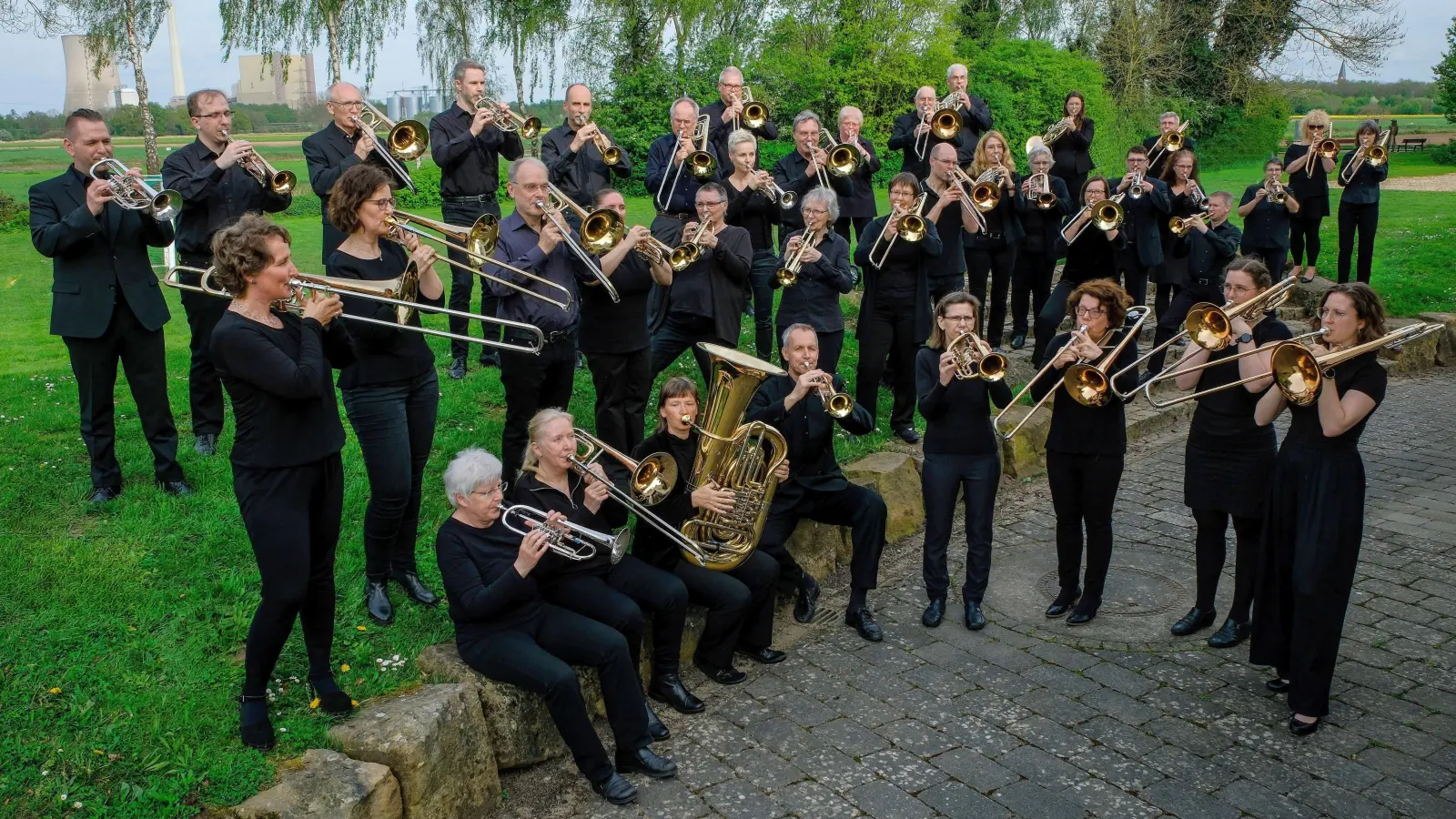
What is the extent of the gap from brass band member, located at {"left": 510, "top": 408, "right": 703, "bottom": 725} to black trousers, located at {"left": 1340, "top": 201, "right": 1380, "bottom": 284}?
400 inches

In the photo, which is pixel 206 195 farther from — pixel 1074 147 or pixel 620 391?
pixel 1074 147

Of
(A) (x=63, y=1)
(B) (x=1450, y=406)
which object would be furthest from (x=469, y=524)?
(A) (x=63, y=1)

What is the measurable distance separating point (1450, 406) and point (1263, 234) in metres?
2.49

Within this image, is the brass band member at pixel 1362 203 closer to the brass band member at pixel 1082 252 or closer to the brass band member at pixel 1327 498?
the brass band member at pixel 1082 252

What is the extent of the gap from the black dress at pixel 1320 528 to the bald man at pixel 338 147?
216 inches

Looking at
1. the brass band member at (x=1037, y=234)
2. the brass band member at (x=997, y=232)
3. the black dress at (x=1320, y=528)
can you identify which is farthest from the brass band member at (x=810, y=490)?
the brass band member at (x=1037, y=234)

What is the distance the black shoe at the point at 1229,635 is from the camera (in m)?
6.38

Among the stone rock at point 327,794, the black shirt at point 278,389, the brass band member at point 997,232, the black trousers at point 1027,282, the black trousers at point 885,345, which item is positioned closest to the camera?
the stone rock at point 327,794

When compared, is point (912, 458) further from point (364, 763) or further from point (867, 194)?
point (364, 763)

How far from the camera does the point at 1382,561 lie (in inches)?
292

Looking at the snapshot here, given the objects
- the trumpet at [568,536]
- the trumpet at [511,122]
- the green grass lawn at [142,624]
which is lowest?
the green grass lawn at [142,624]

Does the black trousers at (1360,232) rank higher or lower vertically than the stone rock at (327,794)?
higher

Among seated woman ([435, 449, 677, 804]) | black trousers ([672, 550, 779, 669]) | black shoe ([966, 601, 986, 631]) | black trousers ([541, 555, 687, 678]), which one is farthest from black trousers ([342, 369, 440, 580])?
black shoe ([966, 601, 986, 631])

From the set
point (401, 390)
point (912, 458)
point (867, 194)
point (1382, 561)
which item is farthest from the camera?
point (867, 194)
